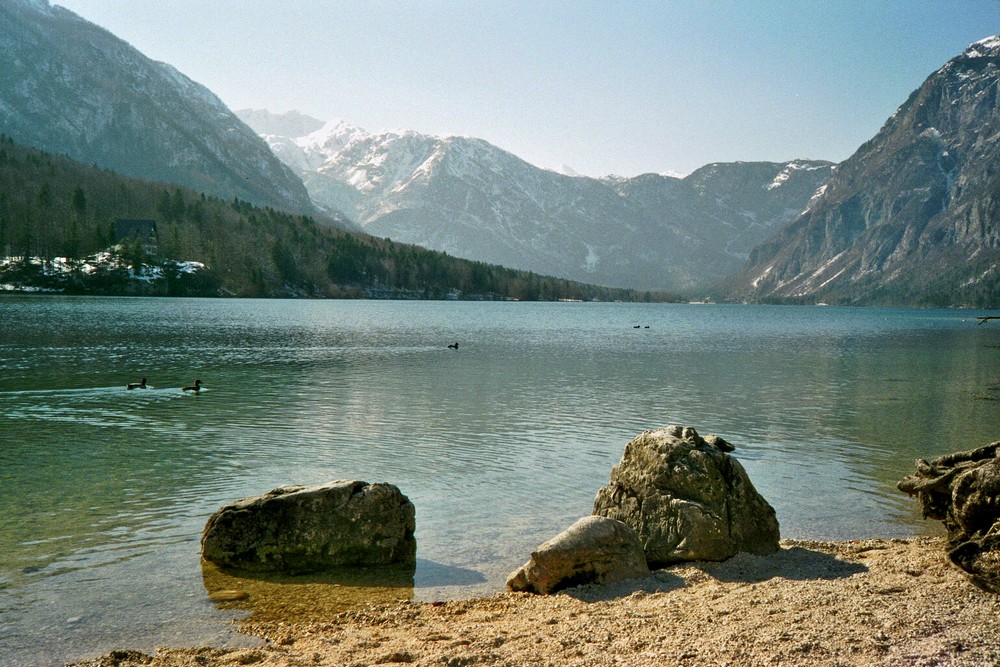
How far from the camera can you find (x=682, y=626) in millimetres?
12031

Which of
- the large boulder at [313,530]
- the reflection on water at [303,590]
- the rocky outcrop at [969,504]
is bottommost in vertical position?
the reflection on water at [303,590]

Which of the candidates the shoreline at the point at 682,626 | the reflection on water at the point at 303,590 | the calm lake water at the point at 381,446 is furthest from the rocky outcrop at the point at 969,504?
the reflection on water at the point at 303,590

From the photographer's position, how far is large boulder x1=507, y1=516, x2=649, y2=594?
15.1 m

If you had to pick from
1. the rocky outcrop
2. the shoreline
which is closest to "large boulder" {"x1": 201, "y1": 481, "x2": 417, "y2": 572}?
the shoreline

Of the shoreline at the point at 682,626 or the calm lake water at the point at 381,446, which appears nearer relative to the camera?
the shoreline at the point at 682,626

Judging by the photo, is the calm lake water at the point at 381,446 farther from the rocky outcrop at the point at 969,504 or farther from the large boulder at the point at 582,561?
the rocky outcrop at the point at 969,504

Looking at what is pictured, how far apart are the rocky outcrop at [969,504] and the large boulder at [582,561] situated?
6.20 m

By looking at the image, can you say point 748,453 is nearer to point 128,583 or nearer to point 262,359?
Answer: point 128,583

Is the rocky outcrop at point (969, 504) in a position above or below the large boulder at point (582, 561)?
above

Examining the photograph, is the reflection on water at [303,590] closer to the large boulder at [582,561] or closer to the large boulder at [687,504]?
the large boulder at [582,561]

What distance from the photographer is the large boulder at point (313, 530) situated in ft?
56.3

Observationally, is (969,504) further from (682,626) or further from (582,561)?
(582,561)

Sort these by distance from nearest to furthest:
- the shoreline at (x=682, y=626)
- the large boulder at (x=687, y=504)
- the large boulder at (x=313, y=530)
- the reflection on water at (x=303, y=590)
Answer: the shoreline at (x=682, y=626), the reflection on water at (x=303, y=590), the large boulder at (x=687, y=504), the large boulder at (x=313, y=530)

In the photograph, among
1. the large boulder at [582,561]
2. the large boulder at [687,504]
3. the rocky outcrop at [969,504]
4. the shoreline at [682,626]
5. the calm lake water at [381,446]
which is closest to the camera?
the shoreline at [682,626]
